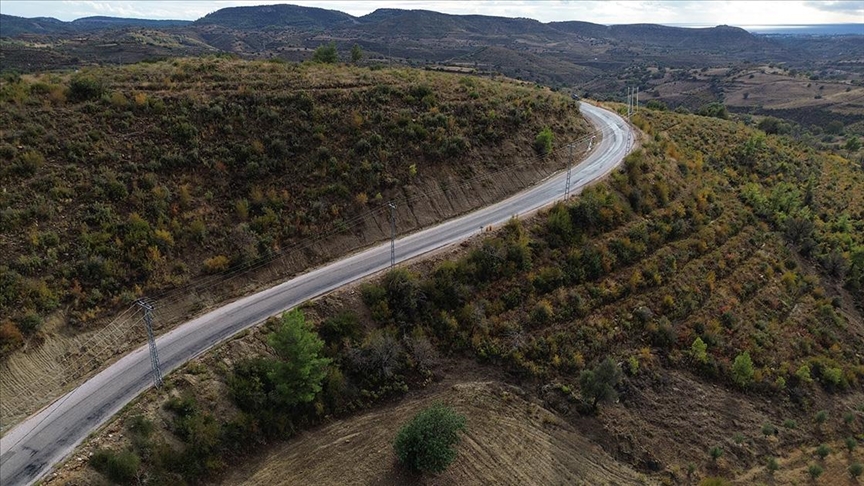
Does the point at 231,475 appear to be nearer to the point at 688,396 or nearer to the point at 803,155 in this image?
the point at 688,396

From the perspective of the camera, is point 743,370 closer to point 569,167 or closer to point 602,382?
point 602,382

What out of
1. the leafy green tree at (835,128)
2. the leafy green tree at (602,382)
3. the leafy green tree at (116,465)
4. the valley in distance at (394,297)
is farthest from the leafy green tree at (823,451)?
the leafy green tree at (835,128)

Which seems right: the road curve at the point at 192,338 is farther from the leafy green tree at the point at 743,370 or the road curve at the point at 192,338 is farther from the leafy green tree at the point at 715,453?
the leafy green tree at the point at 715,453

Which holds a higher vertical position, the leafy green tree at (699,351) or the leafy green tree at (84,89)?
the leafy green tree at (84,89)

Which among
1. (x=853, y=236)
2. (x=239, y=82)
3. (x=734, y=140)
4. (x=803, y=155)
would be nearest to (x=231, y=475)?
(x=239, y=82)

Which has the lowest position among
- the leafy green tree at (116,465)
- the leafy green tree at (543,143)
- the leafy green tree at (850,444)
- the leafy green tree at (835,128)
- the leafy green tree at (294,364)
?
the leafy green tree at (850,444)

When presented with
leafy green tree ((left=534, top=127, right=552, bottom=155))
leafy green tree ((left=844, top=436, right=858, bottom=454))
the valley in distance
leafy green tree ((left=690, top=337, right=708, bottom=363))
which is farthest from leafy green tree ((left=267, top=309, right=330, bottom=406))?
leafy green tree ((left=534, top=127, right=552, bottom=155))

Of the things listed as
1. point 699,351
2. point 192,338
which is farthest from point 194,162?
point 699,351

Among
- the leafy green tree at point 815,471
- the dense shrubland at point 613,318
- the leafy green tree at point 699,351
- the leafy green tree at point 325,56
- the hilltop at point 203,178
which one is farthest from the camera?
the leafy green tree at point 325,56
